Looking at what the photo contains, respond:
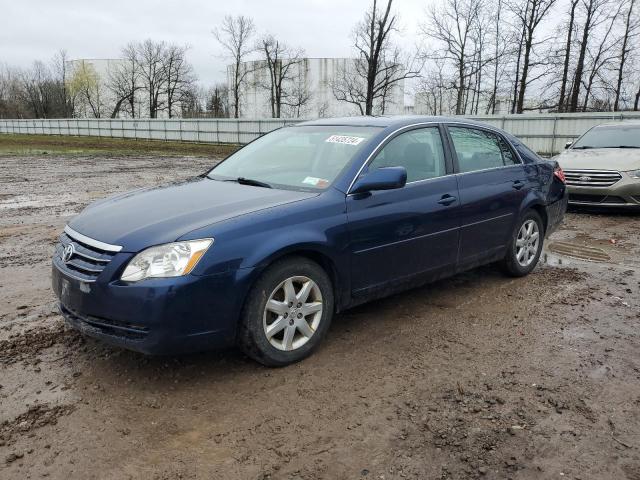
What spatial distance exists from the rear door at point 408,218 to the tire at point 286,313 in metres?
0.37

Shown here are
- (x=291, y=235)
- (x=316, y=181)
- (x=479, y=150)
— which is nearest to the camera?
(x=291, y=235)

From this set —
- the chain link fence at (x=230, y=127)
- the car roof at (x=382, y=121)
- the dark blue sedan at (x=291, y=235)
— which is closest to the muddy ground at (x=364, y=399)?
the dark blue sedan at (x=291, y=235)

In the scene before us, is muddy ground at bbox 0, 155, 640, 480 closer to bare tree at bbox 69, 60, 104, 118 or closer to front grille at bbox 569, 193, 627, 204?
front grille at bbox 569, 193, 627, 204

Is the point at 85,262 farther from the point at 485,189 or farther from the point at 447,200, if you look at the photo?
the point at 485,189

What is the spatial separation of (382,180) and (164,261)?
1630 mm

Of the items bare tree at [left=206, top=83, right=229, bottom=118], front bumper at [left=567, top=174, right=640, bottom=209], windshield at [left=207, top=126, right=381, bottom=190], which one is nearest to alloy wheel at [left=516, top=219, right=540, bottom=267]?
windshield at [left=207, top=126, right=381, bottom=190]

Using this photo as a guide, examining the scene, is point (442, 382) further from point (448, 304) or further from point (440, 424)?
point (448, 304)

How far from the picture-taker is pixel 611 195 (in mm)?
9266

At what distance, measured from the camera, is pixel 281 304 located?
3.52 meters

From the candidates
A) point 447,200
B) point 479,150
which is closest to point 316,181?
point 447,200

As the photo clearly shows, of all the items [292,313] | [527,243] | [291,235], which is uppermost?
[291,235]

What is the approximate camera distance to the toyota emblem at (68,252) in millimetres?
3492

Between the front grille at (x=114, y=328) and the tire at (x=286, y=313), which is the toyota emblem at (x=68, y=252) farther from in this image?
the tire at (x=286, y=313)

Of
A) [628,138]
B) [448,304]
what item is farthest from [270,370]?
[628,138]
